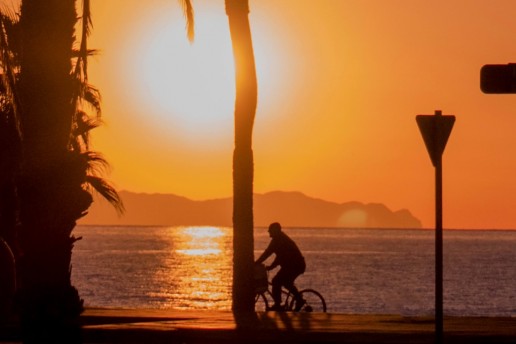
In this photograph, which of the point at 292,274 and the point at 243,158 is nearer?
the point at 243,158

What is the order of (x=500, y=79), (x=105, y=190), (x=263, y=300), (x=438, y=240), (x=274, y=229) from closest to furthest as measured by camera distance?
(x=500, y=79) < (x=438, y=240) < (x=274, y=229) < (x=105, y=190) < (x=263, y=300)

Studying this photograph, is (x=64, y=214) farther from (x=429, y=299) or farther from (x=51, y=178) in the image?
(x=429, y=299)

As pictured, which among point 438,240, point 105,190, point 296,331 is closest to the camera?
point 438,240

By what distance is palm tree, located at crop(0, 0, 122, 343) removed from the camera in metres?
13.7

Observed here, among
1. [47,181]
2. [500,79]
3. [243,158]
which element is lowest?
[47,181]

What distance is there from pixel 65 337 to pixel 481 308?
71119mm

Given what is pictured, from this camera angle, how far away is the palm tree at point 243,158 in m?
22.9

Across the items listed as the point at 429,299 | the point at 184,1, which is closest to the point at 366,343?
the point at 184,1

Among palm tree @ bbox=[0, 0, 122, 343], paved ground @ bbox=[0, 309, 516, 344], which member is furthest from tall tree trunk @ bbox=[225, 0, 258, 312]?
palm tree @ bbox=[0, 0, 122, 343]

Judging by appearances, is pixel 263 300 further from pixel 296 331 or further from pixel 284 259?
pixel 296 331

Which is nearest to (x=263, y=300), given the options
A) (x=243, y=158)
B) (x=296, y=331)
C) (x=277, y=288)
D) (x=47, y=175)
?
(x=277, y=288)

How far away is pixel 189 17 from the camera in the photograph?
802 inches

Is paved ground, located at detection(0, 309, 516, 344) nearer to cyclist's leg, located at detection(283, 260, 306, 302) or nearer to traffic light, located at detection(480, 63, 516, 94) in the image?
traffic light, located at detection(480, 63, 516, 94)

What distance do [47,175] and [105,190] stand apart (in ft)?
57.9
